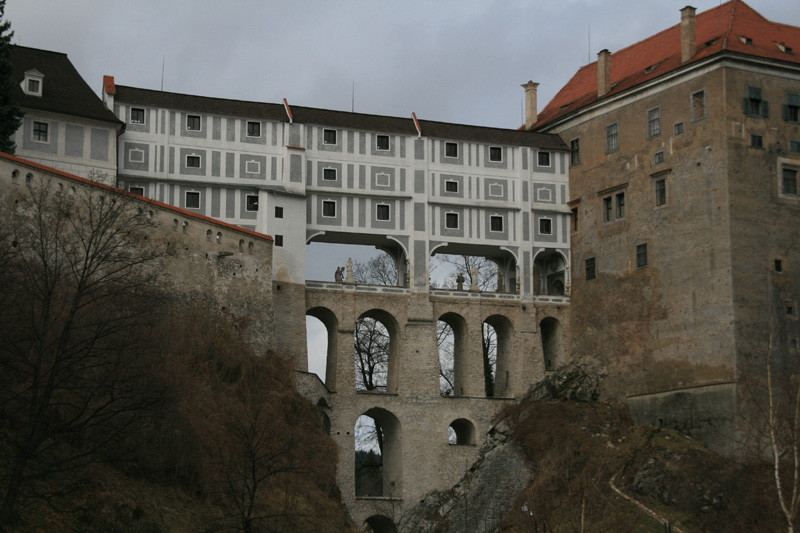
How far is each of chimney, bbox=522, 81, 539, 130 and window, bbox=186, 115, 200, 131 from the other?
19.1 meters

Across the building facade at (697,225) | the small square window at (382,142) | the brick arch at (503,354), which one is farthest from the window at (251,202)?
the building facade at (697,225)

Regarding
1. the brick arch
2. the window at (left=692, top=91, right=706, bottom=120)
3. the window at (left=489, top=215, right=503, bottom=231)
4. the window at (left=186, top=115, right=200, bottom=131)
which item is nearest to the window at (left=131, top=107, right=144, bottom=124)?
the window at (left=186, top=115, right=200, bottom=131)

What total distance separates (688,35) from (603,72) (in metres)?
5.89

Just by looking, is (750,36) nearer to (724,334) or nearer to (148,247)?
(724,334)

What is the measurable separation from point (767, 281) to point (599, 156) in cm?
1179

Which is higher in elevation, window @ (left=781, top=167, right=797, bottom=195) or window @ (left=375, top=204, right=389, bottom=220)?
window @ (left=781, top=167, right=797, bottom=195)

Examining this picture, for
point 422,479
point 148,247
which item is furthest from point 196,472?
point 422,479

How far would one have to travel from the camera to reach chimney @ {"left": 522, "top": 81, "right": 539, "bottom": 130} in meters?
69.6

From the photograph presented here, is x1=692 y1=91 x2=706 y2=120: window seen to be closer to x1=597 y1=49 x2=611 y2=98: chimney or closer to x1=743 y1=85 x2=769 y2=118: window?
x1=743 y1=85 x2=769 y2=118: window

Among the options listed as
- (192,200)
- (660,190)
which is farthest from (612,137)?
(192,200)

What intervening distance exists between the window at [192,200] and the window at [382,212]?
887 centimetres

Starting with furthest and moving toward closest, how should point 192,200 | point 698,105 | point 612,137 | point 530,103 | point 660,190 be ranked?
point 530,103
point 612,137
point 192,200
point 660,190
point 698,105

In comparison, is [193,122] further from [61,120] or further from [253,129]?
[61,120]

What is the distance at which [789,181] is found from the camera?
2244 inches
